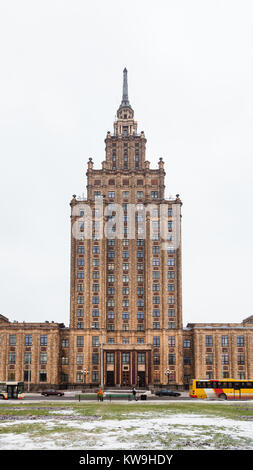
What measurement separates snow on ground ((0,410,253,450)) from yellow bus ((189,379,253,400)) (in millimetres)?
32806

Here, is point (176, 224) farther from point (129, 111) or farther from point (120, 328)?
point (129, 111)

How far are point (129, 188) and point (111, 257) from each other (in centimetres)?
Result: 1896

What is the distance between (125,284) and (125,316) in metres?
7.85

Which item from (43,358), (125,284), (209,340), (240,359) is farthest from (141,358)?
(240,359)

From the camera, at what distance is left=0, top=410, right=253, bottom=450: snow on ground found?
81.7ft

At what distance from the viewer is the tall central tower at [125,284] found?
103875 millimetres

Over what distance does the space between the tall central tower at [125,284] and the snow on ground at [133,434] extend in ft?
226

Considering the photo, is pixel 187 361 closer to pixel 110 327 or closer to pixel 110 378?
pixel 110 378

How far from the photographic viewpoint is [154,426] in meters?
32.7

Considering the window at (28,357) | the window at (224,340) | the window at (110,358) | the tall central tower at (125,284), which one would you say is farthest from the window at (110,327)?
the window at (224,340)

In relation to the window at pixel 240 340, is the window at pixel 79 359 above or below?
below

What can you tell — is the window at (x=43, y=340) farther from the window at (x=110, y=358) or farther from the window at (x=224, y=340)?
the window at (x=224, y=340)

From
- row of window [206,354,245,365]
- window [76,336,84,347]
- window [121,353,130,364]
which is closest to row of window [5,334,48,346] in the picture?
window [76,336,84,347]
